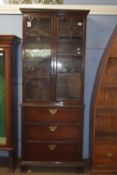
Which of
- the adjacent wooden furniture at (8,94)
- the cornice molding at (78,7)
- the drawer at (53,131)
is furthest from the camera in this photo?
the cornice molding at (78,7)

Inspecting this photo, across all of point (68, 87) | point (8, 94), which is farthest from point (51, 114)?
point (8, 94)

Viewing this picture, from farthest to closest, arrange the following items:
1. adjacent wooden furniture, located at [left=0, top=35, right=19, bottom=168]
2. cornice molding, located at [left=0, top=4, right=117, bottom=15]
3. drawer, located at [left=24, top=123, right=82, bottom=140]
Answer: cornice molding, located at [left=0, top=4, right=117, bottom=15] → drawer, located at [left=24, top=123, right=82, bottom=140] → adjacent wooden furniture, located at [left=0, top=35, right=19, bottom=168]

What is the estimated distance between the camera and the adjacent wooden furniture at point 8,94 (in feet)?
10.3

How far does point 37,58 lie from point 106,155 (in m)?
1.46

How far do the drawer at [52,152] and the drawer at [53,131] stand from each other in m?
0.09

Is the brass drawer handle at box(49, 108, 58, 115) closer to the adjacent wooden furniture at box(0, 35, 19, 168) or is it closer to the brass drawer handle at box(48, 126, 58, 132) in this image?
the brass drawer handle at box(48, 126, 58, 132)

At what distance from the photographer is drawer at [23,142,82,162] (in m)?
3.28

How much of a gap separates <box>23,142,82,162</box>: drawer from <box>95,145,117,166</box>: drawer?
0.22m

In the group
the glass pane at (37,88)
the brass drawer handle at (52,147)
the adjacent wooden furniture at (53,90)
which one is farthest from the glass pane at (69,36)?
the brass drawer handle at (52,147)

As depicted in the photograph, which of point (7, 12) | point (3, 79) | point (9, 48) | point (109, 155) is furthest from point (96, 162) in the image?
point (7, 12)

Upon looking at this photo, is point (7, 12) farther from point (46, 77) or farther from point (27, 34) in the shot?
point (46, 77)

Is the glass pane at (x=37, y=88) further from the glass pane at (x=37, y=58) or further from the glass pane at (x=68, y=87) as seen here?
the glass pane at (x=68, y=87)

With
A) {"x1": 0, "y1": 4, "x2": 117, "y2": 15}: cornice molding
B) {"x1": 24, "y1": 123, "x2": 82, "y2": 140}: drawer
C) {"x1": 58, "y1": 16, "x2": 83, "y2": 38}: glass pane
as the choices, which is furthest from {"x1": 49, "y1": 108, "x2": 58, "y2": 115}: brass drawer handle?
{"x1": 0, "y1": 4, "x2": 117, "y2": 15}: cornice molding

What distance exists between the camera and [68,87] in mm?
3322
